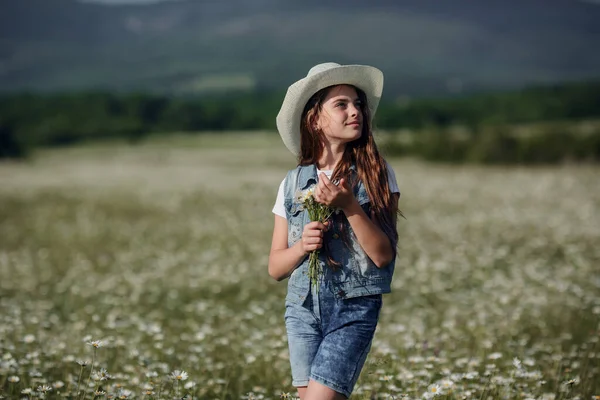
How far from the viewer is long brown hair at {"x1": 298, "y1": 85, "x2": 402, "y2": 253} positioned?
147 inches

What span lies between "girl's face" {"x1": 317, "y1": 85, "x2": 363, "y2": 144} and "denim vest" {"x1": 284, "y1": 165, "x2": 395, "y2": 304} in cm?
20

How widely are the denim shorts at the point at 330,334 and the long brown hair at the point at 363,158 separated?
0.41m

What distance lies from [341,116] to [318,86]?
210 mm

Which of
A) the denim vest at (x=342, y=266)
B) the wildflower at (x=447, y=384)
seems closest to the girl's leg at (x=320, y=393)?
the denim vest at (x=342, y=266)

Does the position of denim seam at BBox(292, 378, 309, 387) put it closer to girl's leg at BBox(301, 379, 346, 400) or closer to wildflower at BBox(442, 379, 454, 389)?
girl's leg at BBox(301, 379, 346, 400)

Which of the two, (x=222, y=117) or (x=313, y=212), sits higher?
(x=222, y=117)

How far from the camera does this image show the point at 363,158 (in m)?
3.81

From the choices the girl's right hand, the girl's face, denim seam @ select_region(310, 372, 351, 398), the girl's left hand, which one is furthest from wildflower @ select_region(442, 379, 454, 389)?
the girl's face

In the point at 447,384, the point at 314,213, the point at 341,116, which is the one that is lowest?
the point at 447,384

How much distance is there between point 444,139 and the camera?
40.9 meters

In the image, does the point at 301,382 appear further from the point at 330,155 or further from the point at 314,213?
the point at 330,155

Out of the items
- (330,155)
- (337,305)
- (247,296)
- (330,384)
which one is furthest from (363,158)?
(247,296)

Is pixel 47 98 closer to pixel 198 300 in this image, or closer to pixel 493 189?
pixel 493 189

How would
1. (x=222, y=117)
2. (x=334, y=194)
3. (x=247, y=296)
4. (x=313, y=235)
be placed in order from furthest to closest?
(x=222, y=117), (x=247, y=296), (x=313, y=235), (x=334, y=194)
